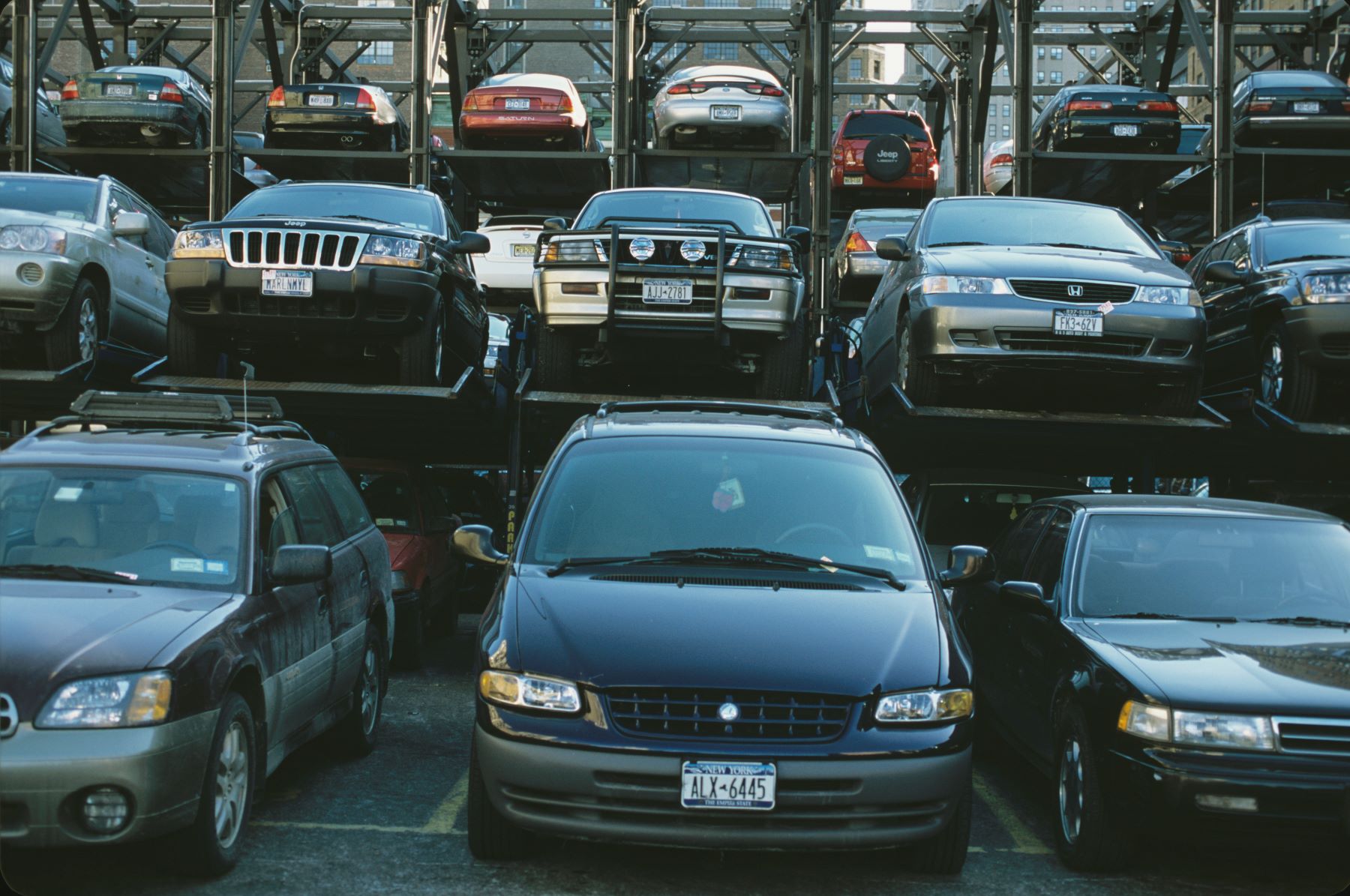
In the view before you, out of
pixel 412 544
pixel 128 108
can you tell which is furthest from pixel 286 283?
pixel 128 108

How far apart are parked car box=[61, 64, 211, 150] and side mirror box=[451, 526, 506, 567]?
52.9 feet

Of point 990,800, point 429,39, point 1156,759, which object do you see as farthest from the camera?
point 429,39

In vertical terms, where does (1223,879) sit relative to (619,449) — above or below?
below

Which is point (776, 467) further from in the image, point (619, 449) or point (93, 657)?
point (93, 657)

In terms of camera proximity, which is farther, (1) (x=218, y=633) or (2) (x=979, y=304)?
(2) (x=979, y=304)

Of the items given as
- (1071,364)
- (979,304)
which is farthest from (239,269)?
(1071,364)

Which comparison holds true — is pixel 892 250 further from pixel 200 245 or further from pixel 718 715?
pixel 718 715

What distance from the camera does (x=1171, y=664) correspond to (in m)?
5.48

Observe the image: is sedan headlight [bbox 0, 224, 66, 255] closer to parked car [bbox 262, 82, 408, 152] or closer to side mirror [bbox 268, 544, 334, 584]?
side mirror [bbox 268, 544, 334, 584]

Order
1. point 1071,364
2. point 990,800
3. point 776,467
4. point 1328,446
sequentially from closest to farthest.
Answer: point 776,467
point 990,800
point 1071,364
point 1328,446

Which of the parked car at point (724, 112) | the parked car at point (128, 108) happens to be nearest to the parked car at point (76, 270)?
the parked car at point (128, 108)

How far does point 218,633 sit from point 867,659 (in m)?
2.27

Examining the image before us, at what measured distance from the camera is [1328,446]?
10.7m

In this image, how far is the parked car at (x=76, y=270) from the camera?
34.2ft
